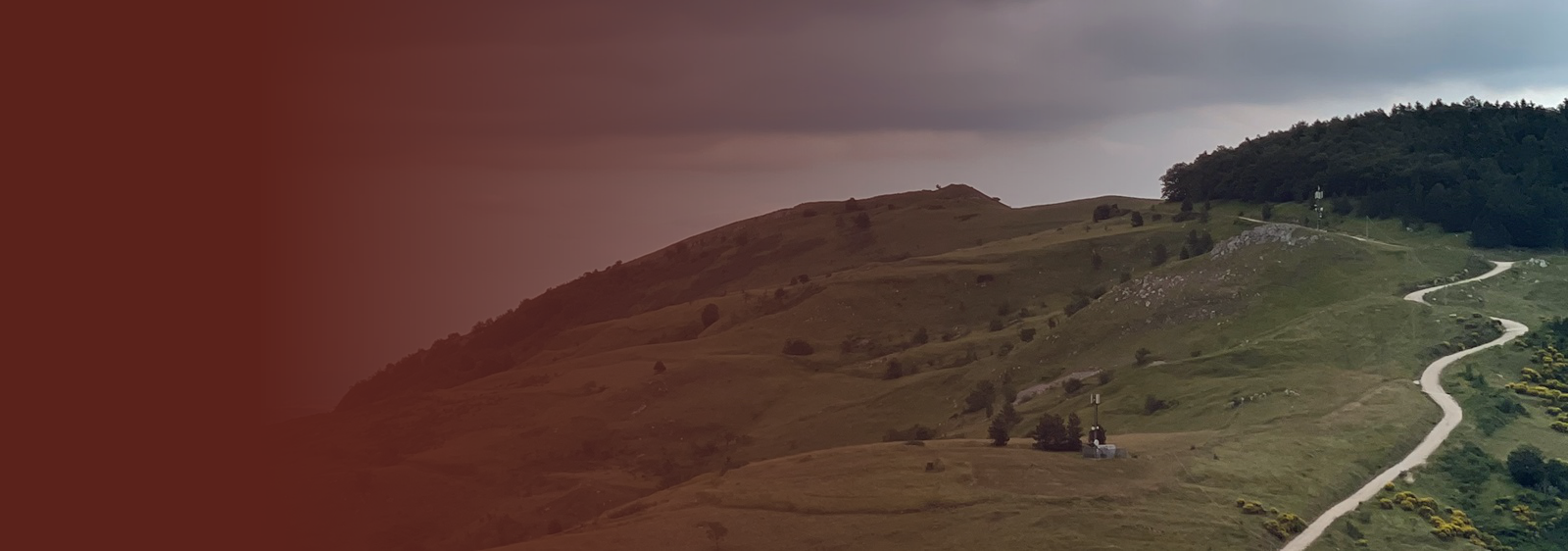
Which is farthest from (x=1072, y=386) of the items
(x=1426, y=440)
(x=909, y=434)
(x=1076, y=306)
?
(x=1426, y=440)

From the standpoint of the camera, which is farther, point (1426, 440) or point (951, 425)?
point (951, 425)

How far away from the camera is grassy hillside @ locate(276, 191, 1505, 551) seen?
81062 millimetres

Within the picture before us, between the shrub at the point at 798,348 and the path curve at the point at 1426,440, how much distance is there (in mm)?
81257

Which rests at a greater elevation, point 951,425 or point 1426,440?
point 1426,440

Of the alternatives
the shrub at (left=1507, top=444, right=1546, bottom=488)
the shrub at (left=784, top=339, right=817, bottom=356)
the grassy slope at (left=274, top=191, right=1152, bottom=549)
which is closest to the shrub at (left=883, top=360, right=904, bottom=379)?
the grassy slope at (left=274, top=191, right=1152, bottom=549)

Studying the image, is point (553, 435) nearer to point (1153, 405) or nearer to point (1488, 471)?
point (1153, 405)

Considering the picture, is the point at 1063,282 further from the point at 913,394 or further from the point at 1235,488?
the point at 1235,488

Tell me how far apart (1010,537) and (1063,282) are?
129 meters

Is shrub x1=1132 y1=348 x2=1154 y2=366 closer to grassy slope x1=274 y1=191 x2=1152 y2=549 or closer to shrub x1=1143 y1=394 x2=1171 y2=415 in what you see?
shrub x1=1143 y1=394 x2=1171 y2=415

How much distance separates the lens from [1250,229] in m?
175

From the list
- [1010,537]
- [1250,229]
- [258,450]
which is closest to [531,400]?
[258,450]

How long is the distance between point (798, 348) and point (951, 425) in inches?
1975

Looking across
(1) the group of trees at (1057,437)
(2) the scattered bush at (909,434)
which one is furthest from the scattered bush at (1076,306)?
(1) the group of trees at (1057,437)

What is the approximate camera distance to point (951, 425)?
141 m
